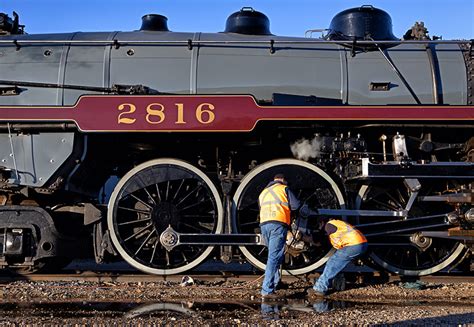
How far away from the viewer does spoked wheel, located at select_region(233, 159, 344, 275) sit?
6199 millimetres

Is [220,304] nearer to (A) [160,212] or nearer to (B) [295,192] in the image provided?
(A) [160,212]

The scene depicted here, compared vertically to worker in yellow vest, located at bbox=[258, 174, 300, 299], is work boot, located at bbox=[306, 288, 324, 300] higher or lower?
lower

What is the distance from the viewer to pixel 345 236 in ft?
18.4

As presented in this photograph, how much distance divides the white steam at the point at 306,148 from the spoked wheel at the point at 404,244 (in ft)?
2.23

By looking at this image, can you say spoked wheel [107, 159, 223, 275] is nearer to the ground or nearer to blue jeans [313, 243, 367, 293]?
the ground

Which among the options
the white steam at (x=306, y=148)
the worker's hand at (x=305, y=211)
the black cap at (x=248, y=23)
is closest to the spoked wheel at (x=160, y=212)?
the worker's hand at (x=305, y=211)

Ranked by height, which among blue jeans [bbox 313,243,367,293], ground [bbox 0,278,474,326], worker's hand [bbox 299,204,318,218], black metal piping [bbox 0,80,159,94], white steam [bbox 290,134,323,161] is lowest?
ground [bbox 0,278,474,326]

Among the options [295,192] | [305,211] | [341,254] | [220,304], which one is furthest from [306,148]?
[220,304]

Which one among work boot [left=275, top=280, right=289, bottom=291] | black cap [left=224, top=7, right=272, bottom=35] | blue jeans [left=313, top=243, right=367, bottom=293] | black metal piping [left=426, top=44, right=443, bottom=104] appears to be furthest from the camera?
black cap [left=224, top=7, right=272, bottom=35]

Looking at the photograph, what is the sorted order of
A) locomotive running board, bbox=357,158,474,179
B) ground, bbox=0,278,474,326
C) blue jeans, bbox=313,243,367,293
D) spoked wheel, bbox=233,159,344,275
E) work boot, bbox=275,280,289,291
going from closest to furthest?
ground, bbox=0,278,474,326 → blue jeans, bbox=313,243,367,293 → work boot, bbox=275,280,289,291 → locomotive running board, bbox=357,158,474,179 → spoked wheel, bbox=233,159,344,275

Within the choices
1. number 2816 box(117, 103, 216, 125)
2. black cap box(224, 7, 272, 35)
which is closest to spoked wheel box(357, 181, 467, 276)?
number 2816 box(117, 103, 216, 125)

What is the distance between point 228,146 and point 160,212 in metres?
1.09

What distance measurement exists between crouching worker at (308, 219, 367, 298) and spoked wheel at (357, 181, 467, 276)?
0.72m

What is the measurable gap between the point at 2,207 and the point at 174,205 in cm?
186
